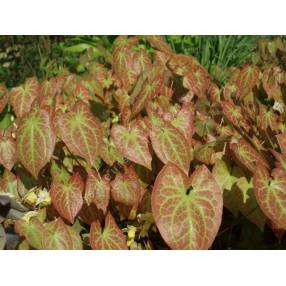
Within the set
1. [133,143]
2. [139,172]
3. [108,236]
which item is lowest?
[108,236]

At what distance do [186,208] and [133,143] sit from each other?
28 centimetres

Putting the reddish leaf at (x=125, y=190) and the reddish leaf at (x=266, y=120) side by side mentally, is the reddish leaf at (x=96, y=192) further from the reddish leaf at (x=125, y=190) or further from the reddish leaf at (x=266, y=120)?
the reddish leaf at (x=266, y=120)

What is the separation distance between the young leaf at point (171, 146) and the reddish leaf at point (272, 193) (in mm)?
181

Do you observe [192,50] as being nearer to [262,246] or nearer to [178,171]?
[262,246]

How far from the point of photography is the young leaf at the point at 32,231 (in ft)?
3.97

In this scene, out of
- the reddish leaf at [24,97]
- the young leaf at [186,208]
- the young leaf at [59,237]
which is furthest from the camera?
the reddish leaf at [24,97]

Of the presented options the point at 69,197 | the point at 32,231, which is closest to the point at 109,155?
the point at 69,197

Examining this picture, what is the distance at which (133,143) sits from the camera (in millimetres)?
1308

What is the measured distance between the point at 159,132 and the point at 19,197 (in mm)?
473

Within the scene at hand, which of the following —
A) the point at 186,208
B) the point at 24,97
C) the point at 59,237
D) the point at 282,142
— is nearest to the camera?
the point at 186,208

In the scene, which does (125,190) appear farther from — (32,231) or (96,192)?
(32,231)

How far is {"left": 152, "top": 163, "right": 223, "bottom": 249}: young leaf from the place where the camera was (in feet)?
3.48

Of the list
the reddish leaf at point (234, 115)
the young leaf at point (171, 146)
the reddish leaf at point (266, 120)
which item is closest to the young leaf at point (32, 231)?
the young leaf at point (171, 146)

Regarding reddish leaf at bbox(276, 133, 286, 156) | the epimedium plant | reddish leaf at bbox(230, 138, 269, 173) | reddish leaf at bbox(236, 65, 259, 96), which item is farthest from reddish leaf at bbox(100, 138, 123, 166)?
reddish leaf at bbox(236, 65, 259, 96)
